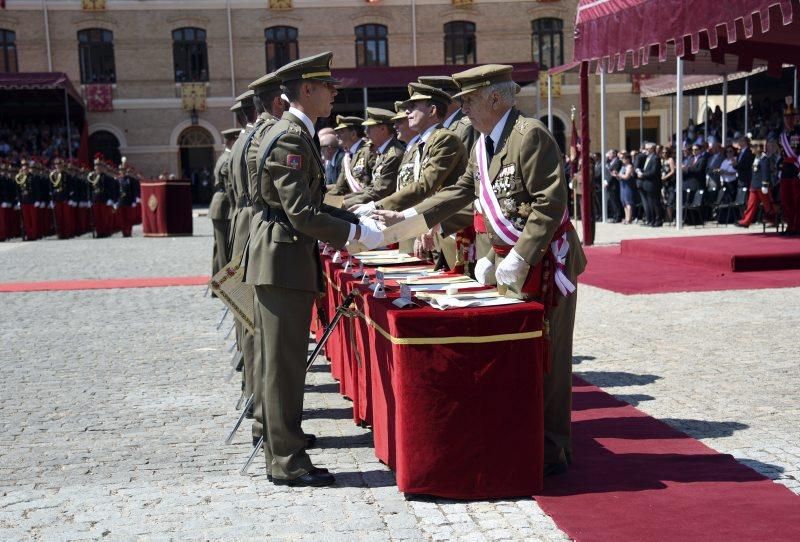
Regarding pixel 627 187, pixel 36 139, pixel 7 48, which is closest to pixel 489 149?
pixel 627 187

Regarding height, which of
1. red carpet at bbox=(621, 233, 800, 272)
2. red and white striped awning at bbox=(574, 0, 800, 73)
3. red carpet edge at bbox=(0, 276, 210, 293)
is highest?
red and white striped awning at bbox=(574, 0, 800, 73)

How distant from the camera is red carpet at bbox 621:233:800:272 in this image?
1264 cm

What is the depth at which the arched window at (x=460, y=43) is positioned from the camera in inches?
1588

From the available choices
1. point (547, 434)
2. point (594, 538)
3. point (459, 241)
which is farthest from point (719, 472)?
point (459, 241)

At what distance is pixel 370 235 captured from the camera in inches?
195

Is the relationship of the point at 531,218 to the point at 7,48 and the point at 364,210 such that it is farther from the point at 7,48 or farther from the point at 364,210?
the point at 7,48

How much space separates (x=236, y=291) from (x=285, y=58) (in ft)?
117

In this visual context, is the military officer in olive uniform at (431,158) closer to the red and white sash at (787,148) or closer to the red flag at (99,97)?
the red and white sash at (787,148)

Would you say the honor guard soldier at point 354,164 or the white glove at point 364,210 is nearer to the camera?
the white glove at point 364,210

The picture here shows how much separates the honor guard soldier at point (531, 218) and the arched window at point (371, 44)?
3591cm

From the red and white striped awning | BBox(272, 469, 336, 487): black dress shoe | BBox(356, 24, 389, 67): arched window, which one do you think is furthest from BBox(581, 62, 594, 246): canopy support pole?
BBox(356, 24, 389, 67): arched window

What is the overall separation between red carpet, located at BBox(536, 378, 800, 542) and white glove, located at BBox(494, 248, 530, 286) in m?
0.98

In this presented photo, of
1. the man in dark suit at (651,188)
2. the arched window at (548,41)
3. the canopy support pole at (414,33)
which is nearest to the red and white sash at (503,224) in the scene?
the man in dark suit at (651,188)

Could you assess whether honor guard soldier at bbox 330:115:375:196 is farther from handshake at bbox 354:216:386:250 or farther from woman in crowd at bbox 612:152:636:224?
woman in crowd at bbox 612:152:636:224
